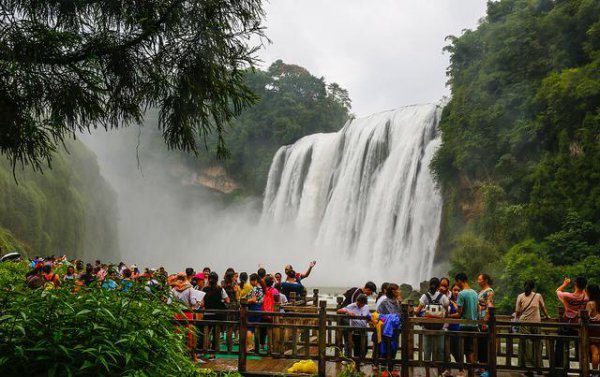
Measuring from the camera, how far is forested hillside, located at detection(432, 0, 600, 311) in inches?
648

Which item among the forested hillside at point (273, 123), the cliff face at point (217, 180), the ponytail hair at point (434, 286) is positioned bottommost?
the ponytail hair at point (434, 286)

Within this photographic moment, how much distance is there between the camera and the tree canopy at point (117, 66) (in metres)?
4.53

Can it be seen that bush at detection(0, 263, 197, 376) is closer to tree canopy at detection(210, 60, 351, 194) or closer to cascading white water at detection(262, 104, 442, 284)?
cascading white water at detection(262, 104, 442, 284)

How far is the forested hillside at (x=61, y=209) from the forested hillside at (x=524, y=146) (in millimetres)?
15391

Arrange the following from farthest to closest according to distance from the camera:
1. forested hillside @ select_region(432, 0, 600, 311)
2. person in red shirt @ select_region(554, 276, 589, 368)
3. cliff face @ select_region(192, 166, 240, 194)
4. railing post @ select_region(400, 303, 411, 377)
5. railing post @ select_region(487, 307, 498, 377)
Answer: cliff face @ select_region(192, 166, 240, 194) < forested hillside @ select_region(432, 0, 600, 311) < person in red shirt @ select_region(554, 276, 589, 368) < railing post @ select_region(400, 303, 411, 377) < railing post @ select_region(487, 307, 498, 377)

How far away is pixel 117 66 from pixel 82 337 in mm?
2456

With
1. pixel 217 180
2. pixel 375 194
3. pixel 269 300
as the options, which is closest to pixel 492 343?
pixel 269 300

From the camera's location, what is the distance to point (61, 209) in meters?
31.0

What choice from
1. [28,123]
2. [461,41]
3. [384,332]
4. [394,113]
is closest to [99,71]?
[28,123]

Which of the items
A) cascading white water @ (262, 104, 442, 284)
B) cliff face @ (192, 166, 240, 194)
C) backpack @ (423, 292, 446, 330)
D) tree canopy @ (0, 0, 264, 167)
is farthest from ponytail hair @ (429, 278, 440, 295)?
cliff face @ (192, 166, 240, 194)

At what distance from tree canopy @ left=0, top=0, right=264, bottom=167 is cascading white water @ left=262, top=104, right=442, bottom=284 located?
2097 cm

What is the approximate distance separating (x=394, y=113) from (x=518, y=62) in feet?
32.2

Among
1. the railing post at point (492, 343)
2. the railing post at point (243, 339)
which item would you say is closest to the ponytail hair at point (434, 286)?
the railing post at point (492, 343)

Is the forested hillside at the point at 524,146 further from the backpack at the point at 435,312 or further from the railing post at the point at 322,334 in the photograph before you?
the railing post at the point at 322,334
